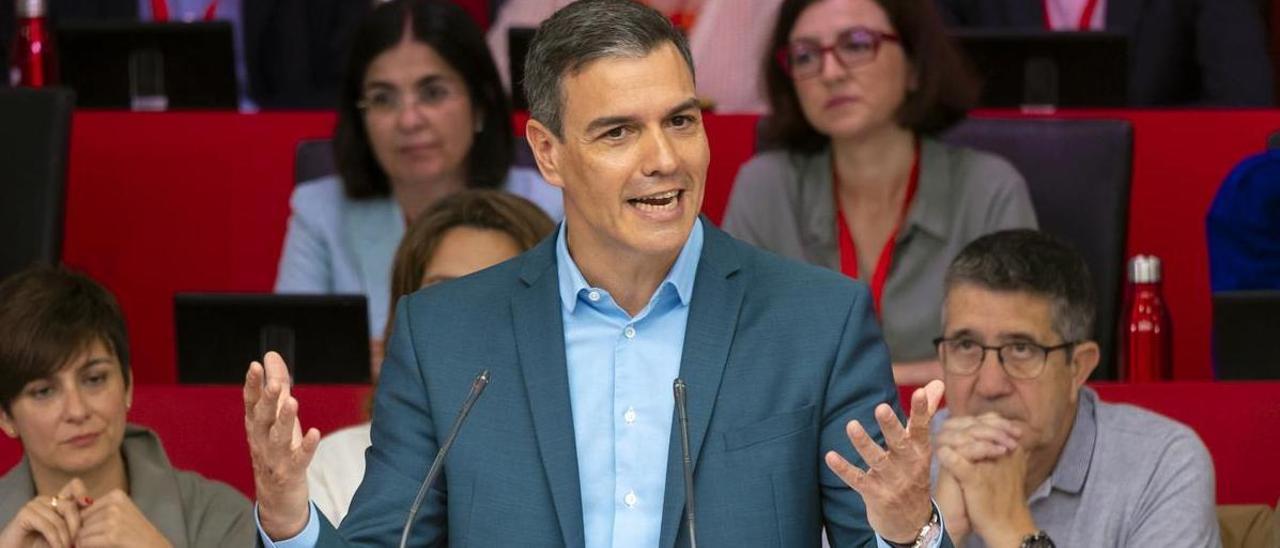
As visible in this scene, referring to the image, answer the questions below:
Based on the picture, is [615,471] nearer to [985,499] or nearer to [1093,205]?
[985,499]

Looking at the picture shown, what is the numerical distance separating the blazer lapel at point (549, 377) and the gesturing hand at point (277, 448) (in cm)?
23

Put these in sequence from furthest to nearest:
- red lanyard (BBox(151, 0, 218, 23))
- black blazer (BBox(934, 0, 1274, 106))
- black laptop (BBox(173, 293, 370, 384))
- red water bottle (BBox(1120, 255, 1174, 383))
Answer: red lanyard (BBox(151, 0, 218, 23)) → black blazer (BBox(934, 0, 1274, 106)) → red water bottle (BBox(1120, 255, 1174, 383)) → black laptop (BBox(173, 293, 370, 384))

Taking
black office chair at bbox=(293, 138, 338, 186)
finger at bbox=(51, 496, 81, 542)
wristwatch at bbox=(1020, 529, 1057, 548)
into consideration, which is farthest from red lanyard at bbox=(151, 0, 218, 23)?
wristwatch at bbox=(1020, 529, 1057, 548)

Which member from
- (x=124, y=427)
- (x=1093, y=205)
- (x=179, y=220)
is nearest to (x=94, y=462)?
(x=124, y=427)

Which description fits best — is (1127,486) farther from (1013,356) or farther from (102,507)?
(102,507)

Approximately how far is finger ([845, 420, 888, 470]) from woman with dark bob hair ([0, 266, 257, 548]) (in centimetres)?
136

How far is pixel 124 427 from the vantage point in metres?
3.10

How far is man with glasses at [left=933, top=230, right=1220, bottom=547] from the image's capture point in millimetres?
2900

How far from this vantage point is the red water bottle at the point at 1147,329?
365cm

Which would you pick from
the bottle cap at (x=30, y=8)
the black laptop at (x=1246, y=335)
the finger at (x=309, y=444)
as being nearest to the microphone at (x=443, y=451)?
the finger at (x=309, y=444)

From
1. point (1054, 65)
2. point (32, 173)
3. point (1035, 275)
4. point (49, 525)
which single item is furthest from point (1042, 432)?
point (32, 173)

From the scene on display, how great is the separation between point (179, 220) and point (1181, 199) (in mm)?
1981

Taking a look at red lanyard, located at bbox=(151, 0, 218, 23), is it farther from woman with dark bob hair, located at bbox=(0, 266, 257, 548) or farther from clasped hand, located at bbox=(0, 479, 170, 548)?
clasped hand, located at bbox=(0, 479, 170, 548)

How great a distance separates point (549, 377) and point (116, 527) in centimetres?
90
